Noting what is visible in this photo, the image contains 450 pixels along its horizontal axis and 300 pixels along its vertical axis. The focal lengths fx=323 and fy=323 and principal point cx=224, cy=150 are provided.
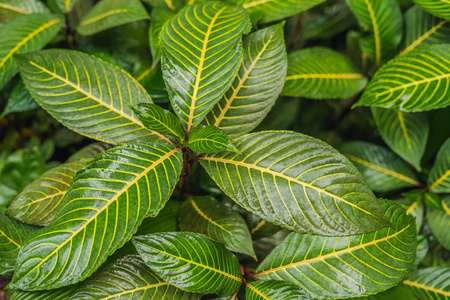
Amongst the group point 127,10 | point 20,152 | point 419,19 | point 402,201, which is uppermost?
point 127,10

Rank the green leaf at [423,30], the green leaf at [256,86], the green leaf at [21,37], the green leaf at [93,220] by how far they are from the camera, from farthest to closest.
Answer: the green leaf at [423,30], the green leaf at [21,37], the green leaf at [256,86], the green leaf at [93,220]

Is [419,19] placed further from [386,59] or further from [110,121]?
[110,121]

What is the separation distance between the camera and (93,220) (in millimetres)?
656

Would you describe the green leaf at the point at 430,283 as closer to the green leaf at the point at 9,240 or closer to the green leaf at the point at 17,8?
the green leaf at the point at 9,240

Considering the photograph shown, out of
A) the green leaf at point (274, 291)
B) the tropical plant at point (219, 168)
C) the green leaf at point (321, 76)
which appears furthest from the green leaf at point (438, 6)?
the green leaf at point (274, 291)

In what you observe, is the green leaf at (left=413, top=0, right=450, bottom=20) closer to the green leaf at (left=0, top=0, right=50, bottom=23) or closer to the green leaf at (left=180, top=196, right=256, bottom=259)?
the green leaf at (left=180, top=196, right=256, bottom=259)

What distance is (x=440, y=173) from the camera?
1025 millimetres

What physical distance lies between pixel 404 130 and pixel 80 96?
1012 mm

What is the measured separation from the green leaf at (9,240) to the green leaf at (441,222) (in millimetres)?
1208

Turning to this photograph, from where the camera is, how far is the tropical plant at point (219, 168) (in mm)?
681

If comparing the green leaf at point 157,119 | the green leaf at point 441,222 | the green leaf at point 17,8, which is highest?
the green leaf at point 17,8

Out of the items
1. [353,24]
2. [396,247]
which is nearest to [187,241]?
[396,247]

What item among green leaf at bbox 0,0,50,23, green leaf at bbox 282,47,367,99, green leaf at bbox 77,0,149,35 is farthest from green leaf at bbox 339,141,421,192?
green leaf at bbox 0,0,50,23

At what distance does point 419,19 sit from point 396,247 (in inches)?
31.1
